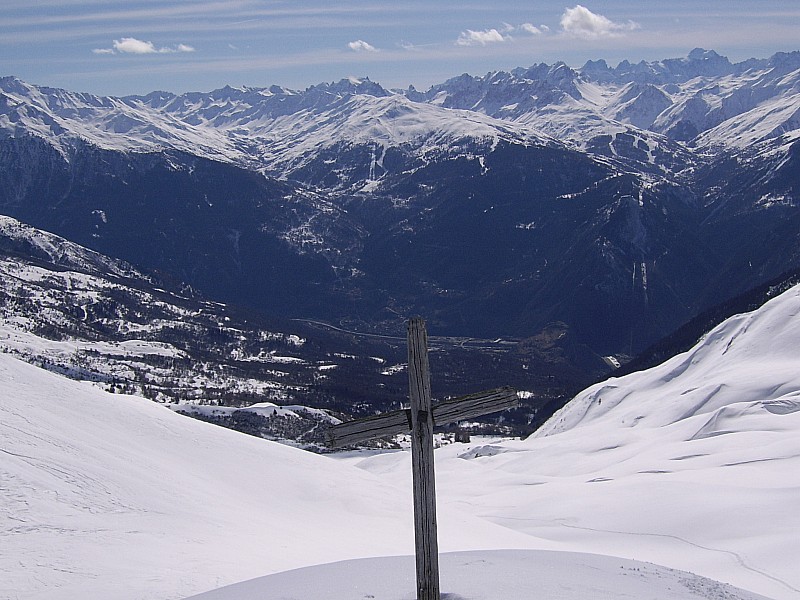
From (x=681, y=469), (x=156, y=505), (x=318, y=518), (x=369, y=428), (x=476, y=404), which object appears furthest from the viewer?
(x=681, y=469)

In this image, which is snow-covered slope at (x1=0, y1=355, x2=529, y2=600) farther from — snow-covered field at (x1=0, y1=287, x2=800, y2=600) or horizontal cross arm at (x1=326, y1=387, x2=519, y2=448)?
horizontal cross arm at (x1=326, y1=387, x2=519, y2=448)

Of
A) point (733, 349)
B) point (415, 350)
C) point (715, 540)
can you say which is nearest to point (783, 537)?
point (715, 540)

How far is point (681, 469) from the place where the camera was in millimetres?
52594

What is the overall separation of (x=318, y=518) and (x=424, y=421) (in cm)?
2163

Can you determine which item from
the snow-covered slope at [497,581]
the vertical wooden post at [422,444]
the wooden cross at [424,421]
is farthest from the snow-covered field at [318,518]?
the vertical wooden post at [422,444]

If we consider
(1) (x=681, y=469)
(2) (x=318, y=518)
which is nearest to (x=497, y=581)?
(2) (x=318, y=518)

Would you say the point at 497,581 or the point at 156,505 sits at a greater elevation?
the point at 156,505

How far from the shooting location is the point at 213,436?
135 ft

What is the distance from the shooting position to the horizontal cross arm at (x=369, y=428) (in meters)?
14.5

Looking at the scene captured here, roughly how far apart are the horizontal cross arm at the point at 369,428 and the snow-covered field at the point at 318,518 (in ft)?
11.9

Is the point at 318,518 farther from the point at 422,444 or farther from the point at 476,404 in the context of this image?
the point at 476,404

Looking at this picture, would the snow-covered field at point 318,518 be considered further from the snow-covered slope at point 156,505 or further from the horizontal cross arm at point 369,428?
the horizontal cross arm at point 369,428

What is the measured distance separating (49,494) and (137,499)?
308 cm

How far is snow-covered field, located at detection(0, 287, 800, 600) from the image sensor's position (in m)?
18.9
